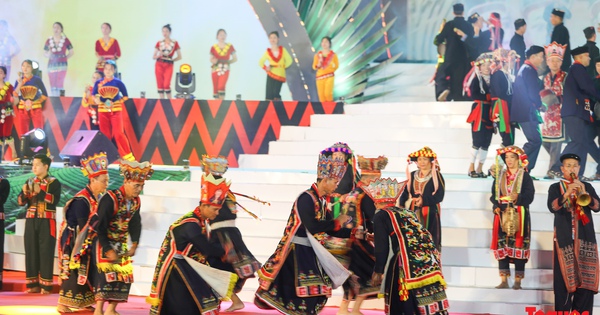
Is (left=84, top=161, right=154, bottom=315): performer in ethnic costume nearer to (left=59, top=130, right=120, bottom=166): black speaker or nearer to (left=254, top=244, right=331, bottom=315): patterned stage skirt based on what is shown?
(left=254, top=244, right=331, bottom=315): patterned stage skirt

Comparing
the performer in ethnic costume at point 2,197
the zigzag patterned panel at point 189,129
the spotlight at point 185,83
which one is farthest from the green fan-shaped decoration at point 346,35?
the performer in ethnic costume at point 2,197

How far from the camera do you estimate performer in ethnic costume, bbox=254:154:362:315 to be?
807 centimetres

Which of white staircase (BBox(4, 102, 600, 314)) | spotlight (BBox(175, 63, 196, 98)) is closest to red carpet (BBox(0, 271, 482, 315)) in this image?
white staircase (BBox(4, 102, 600, 314))

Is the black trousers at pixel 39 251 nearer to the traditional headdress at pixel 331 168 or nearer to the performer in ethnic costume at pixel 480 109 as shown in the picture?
the traditional headdress at pixel 331 168

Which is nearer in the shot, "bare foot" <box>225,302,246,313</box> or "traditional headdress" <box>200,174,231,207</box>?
"traditional headdress" <box>200,174,231,207</box>

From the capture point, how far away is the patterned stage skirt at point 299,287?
319 inches

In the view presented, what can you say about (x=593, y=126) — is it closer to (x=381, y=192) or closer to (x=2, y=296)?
(x=381, y=192)

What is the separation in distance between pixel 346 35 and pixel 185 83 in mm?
2614

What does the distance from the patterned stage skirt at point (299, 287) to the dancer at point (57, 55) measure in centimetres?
950

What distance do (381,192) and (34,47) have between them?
12444 millimetres

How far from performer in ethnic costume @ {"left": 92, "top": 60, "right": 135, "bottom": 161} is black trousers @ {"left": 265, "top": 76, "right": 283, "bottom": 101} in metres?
2.17

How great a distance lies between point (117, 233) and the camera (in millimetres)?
8688

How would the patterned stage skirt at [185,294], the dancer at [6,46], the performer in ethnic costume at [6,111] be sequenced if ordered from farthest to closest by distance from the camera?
the dancer at [6,46] < the performer in ethnic costume at [6,111] < the patterned stage skirt at [185,294]

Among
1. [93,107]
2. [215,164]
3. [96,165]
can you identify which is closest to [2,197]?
[96,165]
